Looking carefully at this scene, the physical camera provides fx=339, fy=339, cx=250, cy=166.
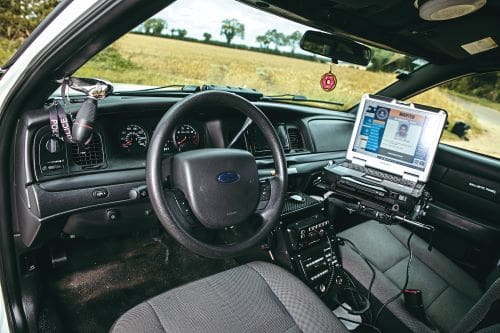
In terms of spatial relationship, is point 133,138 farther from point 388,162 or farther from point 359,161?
point 388,162

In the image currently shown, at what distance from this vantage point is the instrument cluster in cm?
174

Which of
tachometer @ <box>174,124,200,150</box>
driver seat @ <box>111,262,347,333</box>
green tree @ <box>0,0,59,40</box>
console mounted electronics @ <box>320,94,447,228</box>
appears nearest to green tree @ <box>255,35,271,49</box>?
console mounted electronics @ <box>320,94,447,228</box>

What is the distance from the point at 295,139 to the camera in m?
2.53

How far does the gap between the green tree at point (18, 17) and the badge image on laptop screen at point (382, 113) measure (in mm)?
3081

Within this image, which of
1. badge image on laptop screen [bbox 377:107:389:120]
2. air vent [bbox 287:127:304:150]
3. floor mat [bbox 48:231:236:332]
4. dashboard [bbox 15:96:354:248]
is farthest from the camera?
air vent [bbox 287:127:304:150]

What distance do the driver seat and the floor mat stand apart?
906mm

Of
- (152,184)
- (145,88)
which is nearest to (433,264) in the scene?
(152,184)

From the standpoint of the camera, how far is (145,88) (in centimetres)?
196

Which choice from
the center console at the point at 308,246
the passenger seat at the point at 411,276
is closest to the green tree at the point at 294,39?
the center console at the point at 308,246

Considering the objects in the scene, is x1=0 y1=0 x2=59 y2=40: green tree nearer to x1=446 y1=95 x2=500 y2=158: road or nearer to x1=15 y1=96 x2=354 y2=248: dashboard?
x1=15 y1=96 x2=354 y2=248: dashboard

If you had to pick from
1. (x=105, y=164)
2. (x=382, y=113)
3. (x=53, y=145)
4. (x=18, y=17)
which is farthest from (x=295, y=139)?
(x=18, y=17)

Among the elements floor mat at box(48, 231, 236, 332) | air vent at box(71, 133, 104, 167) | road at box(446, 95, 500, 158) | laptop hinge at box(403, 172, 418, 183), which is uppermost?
road at box(446, 95, 500, 158)

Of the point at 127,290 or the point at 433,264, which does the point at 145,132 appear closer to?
the point at 127,290

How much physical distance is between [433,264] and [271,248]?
1.02 metres
